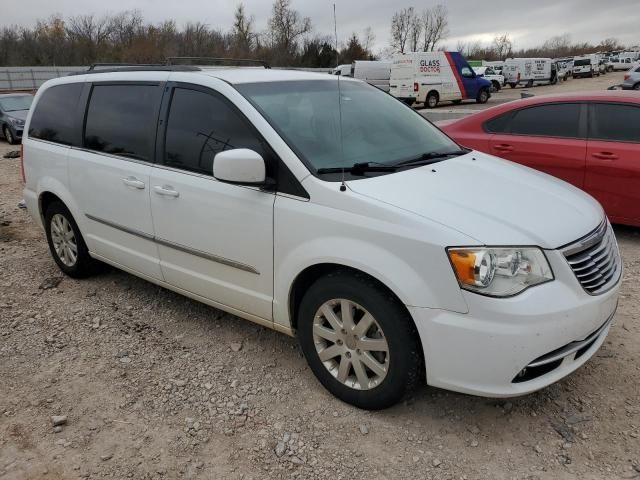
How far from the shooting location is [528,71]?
39.7 meters

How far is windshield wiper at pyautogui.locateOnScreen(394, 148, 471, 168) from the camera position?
10.4 feet

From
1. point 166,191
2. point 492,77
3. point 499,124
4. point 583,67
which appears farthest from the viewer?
point 583,67

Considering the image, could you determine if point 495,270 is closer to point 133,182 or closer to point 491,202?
point 491,202

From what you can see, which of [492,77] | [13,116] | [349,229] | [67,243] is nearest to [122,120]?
[67,243]

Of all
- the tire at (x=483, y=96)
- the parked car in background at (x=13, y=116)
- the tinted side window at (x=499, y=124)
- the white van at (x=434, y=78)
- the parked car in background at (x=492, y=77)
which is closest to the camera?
the tinted side window at (x=499, y=124)

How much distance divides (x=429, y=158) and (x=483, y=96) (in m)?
26.5

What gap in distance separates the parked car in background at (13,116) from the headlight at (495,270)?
15902 mm

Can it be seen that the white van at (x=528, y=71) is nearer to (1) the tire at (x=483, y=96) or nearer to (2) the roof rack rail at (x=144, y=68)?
(1) the tire at (x=483, y=96)

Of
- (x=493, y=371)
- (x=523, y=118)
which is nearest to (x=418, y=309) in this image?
(x=493, y=371)

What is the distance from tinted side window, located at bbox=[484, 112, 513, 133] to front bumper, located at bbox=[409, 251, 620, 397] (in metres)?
3.82

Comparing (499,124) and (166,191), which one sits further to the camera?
A: (499,124)

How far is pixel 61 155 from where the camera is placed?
4.42m

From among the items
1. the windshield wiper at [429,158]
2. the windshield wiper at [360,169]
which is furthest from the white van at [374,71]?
the windshield wiper at [360,169]

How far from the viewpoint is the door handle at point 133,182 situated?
367cm
